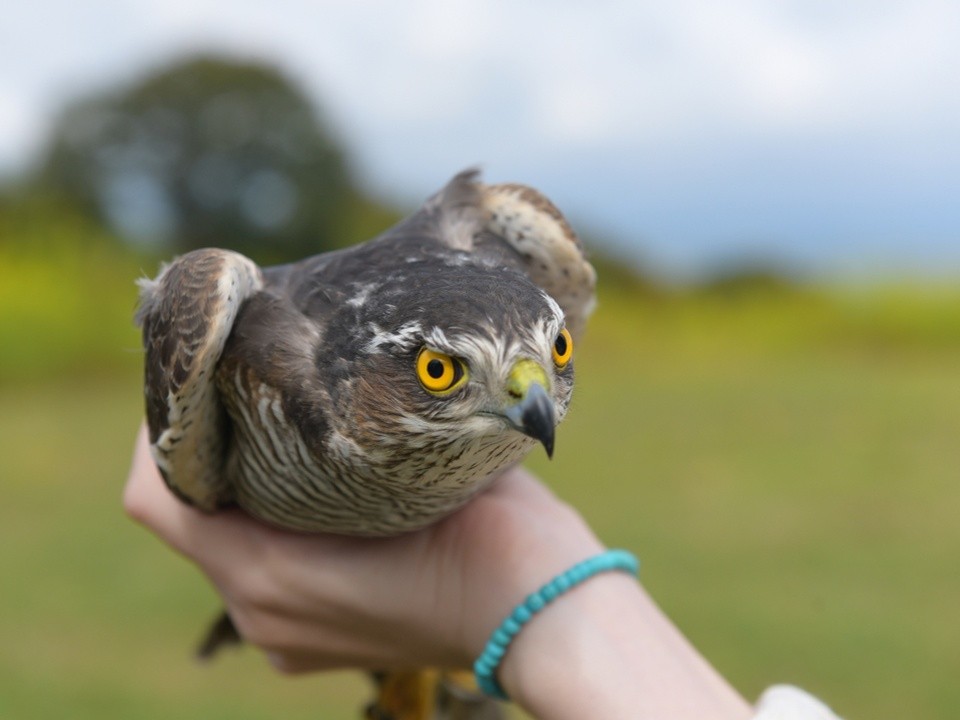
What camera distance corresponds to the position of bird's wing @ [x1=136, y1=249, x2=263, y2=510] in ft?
9.70

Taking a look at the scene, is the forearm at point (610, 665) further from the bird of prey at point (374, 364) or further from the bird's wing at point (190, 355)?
the bird's wing at point (190, 355)

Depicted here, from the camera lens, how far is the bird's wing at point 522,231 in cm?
349

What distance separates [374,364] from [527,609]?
0.91 metres

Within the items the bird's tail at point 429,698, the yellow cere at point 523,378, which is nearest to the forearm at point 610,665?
the yellow cere at point 523,378

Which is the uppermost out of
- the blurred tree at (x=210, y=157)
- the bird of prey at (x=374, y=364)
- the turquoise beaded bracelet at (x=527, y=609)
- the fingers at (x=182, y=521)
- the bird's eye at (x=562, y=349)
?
the bird's eye at (x=562, y=349)

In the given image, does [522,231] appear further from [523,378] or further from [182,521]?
[182,521]

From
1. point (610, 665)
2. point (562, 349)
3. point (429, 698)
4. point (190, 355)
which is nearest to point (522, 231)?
point (562, 349)

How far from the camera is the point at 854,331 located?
24531mm

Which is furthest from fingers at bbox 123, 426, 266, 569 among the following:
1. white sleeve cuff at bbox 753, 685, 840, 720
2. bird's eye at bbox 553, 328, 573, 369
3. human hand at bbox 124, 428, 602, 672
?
white sleeve cuff at bbox 753, 685, 840, 720

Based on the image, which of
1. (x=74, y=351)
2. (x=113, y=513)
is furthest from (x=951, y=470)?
(x=74, y=351)

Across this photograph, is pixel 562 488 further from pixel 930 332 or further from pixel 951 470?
pixel 930 332

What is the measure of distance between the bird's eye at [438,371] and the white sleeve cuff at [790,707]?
123 cm

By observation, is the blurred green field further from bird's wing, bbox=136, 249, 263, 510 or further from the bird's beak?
bird's wing, bbox=136, 249, 263, 510

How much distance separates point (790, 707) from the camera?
8.86 feet
